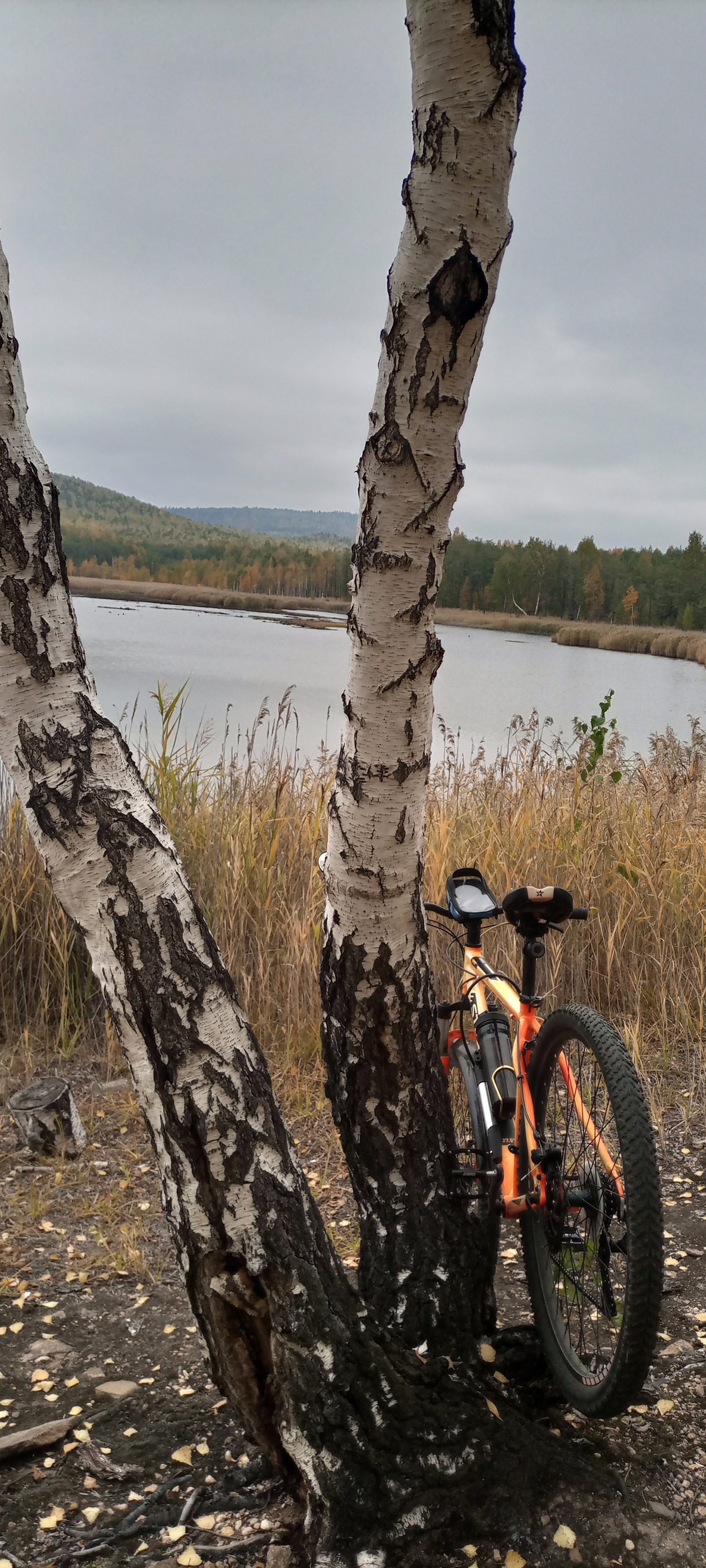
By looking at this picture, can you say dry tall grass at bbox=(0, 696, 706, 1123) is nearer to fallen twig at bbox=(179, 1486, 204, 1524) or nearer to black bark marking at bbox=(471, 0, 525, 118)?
fallen twig at bbox=(179, 1486, 204, 1524)

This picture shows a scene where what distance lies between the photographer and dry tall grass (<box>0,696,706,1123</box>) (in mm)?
3432

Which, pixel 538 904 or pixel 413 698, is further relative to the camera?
pixel 538 904

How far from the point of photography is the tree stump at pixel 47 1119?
2922 millimetres

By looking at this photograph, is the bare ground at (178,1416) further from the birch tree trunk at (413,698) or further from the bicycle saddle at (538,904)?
the bicycle saddle at (538,904)

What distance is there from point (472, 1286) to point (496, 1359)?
14 centimetres

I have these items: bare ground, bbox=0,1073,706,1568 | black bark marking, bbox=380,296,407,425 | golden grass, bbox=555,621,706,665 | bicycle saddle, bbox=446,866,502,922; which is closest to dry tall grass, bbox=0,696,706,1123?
bare ground, bbox=0,1073,706,1568

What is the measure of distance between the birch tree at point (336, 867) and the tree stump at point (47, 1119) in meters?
1.51

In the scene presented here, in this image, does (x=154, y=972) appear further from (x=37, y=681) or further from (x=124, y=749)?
(x=37, y=681)

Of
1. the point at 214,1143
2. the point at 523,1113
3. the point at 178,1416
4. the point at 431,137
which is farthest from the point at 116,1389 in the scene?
the point at 431,137

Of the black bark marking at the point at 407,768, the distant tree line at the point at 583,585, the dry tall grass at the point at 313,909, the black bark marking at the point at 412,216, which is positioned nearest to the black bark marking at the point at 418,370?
the black bark marking at the point at 412,216

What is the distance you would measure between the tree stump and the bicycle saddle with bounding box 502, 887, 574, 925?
1.70 meters

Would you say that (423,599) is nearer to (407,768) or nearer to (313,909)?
(407,768)

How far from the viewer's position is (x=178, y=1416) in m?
1.84

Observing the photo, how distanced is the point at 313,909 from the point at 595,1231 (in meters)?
2.00
